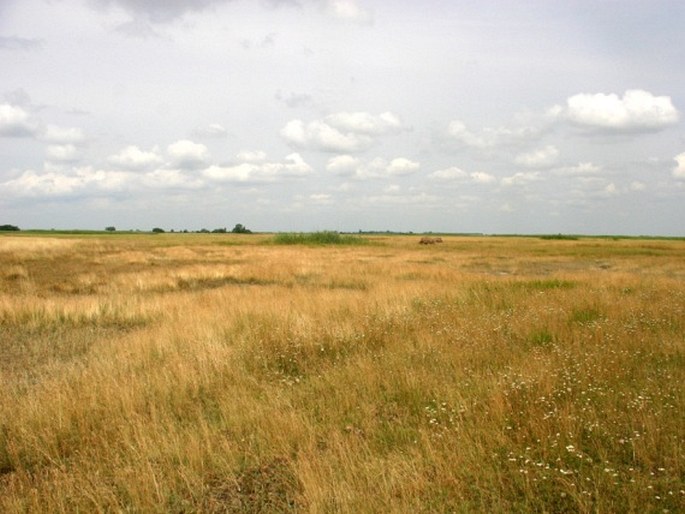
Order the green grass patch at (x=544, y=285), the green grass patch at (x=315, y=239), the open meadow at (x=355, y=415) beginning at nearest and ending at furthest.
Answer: the open meadow at (x=355, y=415) → the green grass patch at (x=544, y=285) → the green grass patch at (x=315, y=239)

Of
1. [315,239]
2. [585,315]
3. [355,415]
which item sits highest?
[315,239]

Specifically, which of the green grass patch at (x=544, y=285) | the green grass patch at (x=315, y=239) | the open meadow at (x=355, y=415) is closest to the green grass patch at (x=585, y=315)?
the open meadow at (x=355, y=415)

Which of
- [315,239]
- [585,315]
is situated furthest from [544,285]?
[315,239]

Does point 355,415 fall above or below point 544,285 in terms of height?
below

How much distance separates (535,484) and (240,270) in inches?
892

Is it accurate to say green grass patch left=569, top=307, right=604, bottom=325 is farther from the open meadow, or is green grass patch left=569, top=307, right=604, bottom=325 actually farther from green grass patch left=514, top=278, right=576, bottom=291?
green grass patch left=514, top=278, right=576, bottom=291

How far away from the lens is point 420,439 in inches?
174

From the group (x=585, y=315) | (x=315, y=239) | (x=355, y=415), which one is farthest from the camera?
(x=315, y=239)

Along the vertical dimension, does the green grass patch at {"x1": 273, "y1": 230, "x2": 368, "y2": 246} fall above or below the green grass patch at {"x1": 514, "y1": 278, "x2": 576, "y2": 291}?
above

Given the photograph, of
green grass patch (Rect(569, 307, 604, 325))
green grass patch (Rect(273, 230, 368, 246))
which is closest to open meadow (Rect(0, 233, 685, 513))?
green grass patch (Rect(569, 307, 604, 325))

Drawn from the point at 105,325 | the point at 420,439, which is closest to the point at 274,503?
the point at 420,439

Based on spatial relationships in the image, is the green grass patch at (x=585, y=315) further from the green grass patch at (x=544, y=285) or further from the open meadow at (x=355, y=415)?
the green grass patch at (x=544, y=285)

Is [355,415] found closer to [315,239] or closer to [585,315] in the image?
[585,315]

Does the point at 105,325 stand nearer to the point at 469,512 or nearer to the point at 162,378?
the point at 162,378
